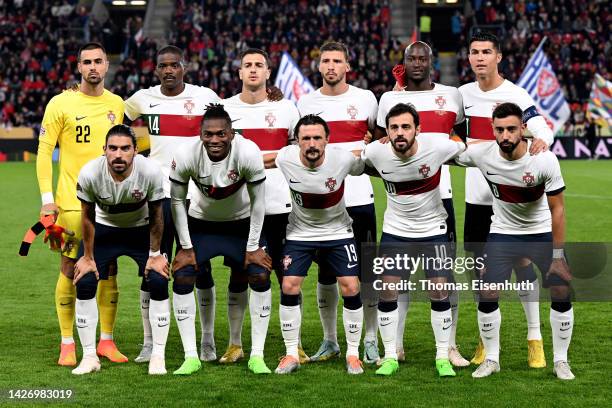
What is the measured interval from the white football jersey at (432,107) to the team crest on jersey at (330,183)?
28.1 inches

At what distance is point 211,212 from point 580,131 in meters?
28.8

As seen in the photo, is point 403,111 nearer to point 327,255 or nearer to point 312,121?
point 312,121

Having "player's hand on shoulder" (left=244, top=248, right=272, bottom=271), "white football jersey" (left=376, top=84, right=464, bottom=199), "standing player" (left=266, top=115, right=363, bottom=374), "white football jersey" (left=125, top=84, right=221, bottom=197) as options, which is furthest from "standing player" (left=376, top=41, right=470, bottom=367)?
"white football jersey" (left=125, top=84, right=221, bottom=197)

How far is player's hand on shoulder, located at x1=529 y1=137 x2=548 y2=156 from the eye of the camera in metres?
7.21

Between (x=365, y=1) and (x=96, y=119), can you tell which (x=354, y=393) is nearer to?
(x=96, y=119)

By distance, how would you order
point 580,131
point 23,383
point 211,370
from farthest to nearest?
point 580,131, point 211,370, point 23,383

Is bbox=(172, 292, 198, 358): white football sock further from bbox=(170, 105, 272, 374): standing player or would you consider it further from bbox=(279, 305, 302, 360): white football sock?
bbox=(279, 305, 302, 360): white football sock

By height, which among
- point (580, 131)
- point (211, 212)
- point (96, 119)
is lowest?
point (580, 131)

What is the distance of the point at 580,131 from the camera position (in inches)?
1362

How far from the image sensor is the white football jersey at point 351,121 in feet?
26.2

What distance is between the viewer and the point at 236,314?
318 inches

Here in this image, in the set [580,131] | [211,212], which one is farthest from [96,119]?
[580,131]

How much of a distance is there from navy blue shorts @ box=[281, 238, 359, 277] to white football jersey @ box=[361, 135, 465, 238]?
1.13 feet

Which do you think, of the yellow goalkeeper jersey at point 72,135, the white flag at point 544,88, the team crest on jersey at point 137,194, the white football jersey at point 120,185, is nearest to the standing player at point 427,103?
the white football jersey at point 120,185
